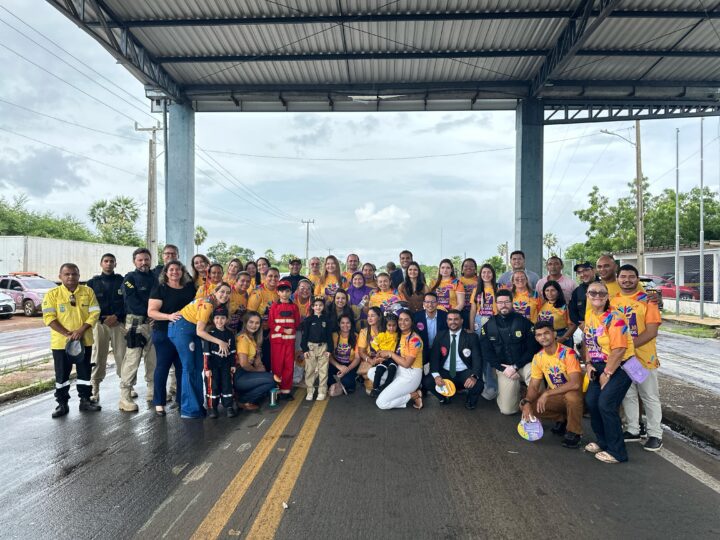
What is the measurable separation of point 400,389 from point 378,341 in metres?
0.77

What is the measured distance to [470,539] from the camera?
2830mm

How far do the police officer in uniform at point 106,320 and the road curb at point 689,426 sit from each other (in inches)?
276

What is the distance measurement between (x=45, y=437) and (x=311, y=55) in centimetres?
917

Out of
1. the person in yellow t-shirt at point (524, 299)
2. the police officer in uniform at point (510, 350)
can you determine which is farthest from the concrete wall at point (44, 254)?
the police officer in uniform at point (510, 350)

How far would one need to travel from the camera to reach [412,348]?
238 inches

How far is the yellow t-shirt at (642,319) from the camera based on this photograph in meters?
4.39

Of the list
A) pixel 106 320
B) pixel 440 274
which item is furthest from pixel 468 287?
pixel 106 320

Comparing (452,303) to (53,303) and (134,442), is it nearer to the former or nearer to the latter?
(134,442)

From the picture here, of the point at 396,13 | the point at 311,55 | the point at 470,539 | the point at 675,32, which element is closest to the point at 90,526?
the point at 470,539

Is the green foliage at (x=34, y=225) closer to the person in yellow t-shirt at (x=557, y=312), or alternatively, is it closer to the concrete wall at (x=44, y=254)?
the concrete wall at (x=44, y=254)

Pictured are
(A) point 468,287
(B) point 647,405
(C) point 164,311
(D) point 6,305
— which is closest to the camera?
(B) point 647,405

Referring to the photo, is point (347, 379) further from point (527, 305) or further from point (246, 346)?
point (527, 305)

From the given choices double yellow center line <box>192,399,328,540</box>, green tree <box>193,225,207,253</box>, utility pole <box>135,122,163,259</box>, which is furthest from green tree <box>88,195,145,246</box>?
double yellow center line <box>192,399,328,540</box>

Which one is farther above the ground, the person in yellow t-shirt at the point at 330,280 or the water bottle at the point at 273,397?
the person in yellow t-shirt at the point at 330,280
